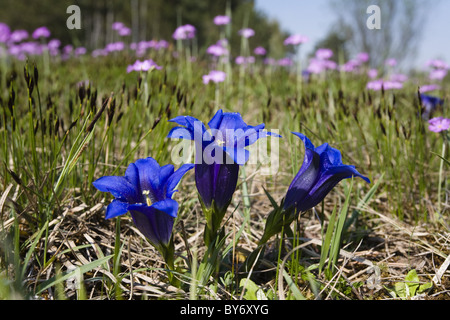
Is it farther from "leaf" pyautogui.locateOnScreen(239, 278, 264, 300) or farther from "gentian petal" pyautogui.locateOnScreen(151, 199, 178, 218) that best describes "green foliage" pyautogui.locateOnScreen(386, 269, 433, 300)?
"gentian petal" pyautogui.locateOnScreen(151, 199, 178, 218)

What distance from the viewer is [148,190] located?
4.80 feet

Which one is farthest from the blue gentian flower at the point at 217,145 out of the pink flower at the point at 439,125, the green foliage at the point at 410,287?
the pink flower at the point at 439,125

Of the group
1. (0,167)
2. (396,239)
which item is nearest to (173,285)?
(396,239)

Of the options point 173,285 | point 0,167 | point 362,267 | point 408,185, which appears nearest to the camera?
point 173,285

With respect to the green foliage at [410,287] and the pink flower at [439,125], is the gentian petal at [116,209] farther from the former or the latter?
the pink flower at [439,125]

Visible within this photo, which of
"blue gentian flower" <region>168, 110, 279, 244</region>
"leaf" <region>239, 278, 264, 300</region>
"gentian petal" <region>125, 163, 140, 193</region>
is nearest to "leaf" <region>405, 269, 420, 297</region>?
"leaf" <region>239, 278, 264, 300</region>

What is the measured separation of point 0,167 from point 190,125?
161 centimetres

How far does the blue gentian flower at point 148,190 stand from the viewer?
1326mm

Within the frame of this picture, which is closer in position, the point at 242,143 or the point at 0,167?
the point at 242,143

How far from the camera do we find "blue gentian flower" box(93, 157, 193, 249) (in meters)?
1.33

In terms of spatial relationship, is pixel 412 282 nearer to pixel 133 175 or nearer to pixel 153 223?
pixel 153 223

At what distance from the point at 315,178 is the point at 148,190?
667 millimetres
